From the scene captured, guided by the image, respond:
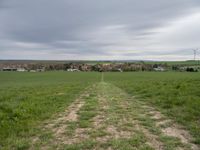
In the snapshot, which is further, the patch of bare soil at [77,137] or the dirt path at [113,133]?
the patch of bare soil at [77,137]

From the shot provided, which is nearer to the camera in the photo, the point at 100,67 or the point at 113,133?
the point at 113,133

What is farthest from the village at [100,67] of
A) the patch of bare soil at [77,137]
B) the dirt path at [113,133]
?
the patch of bare soil at [77,137]

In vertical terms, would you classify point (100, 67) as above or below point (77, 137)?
below

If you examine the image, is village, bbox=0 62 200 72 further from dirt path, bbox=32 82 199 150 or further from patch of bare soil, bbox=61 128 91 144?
patch of bare soil, bbox=61 128 91 144

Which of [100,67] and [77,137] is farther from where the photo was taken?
[100,67]

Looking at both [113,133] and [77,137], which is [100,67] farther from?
[77,137]

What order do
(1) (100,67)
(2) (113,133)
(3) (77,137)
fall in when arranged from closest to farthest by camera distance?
(3) (77,137) < (2) (113,133) < (1) (100,67)

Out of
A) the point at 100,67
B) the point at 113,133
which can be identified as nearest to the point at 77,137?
the point at 113,133

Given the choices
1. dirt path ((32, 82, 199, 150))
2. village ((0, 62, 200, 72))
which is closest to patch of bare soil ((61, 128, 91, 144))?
dirt path ((32, 82, 199, 150))

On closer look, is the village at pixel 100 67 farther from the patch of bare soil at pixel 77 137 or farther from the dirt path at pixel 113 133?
the patch of bare soil at pixel 77 137

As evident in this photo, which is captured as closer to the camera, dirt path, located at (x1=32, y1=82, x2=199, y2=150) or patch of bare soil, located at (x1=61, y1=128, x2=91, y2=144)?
dirt path, located at (x1=32, y1=82, x2=199, y2=150)

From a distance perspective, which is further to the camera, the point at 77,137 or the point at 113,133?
the point at 113,133

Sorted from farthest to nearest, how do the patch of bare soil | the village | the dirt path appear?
the village, the patch of bare soil, the dirt path

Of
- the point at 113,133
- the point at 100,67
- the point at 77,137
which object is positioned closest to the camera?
the point at 77,137
